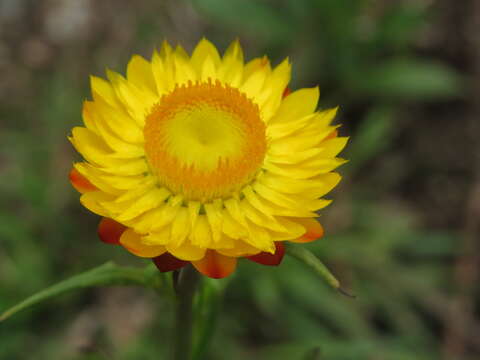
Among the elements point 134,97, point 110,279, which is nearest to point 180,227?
point 110,279

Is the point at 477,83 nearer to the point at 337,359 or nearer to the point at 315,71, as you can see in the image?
the point at 315,71

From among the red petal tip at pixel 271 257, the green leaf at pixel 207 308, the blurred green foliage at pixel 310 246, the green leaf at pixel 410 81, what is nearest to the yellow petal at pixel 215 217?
the red petal tip at pixel 271 257

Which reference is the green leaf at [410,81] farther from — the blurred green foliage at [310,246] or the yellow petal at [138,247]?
the yellow petal at [138,247]

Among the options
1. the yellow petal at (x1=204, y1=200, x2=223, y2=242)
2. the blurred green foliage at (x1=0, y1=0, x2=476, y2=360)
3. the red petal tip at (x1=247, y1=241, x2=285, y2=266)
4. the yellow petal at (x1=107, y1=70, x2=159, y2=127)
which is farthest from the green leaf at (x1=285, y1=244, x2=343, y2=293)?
the blurred green foliage at (x1=0, y1=0, x2=476, y2=360)

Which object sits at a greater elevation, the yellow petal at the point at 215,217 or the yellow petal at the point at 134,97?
the yellow petal at the point at 134,97

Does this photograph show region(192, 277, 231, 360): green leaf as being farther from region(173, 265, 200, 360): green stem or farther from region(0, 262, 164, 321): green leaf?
region(0, 262, 164, 321): green leaf

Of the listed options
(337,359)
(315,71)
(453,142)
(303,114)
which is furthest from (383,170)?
(303,114)

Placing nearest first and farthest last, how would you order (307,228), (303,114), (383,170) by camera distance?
1. (307,228)
2. (303,114)
3. (383,170)
